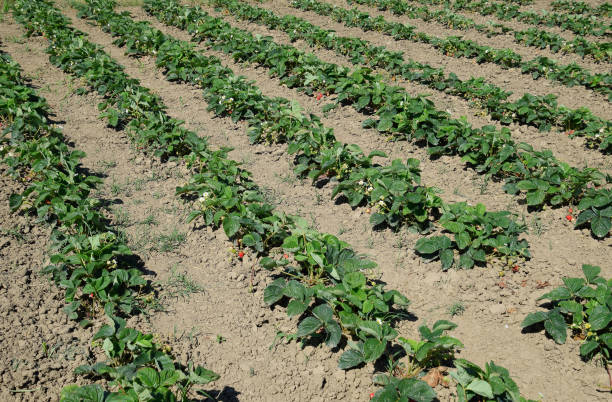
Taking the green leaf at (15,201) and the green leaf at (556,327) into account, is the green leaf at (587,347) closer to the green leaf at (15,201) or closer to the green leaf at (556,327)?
the green leaf at (556,327)

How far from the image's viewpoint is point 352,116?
7453mm

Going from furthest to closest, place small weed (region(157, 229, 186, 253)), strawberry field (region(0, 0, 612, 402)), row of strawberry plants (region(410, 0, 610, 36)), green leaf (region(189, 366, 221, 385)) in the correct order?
1. row of strawberry plants (region(410, 0, 610, 36))
2. small weed (region(157, 229, 186, 253))
3. strawberry field (region(0, 0, 612, 402))
4. green leaf (region(189, 366, 221, 385))

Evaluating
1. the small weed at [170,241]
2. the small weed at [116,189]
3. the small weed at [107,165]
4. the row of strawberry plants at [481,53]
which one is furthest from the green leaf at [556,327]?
the row of strawberry plants at [481,53]

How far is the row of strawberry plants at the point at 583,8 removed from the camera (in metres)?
15.1

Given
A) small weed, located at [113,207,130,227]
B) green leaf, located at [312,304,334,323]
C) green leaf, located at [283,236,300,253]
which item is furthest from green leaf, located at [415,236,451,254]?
small weed, located at [113,207,130,227]

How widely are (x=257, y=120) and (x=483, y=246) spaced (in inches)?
155

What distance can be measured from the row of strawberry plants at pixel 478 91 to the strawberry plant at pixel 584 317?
3.72 m

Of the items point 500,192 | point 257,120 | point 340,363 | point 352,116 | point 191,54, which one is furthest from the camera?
point 191,54

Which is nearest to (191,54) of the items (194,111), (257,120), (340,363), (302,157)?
(194,111)

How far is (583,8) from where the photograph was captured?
1558 cm

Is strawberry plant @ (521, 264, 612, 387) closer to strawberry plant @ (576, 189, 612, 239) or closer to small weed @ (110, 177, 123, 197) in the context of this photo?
strawberry plant @ (576, 189, 612, 239)

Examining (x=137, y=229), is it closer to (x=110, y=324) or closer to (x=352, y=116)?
(x=110, y=324)

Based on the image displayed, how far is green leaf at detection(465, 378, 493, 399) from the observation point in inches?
105

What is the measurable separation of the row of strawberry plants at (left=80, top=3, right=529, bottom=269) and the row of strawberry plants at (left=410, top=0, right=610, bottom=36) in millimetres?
10720
